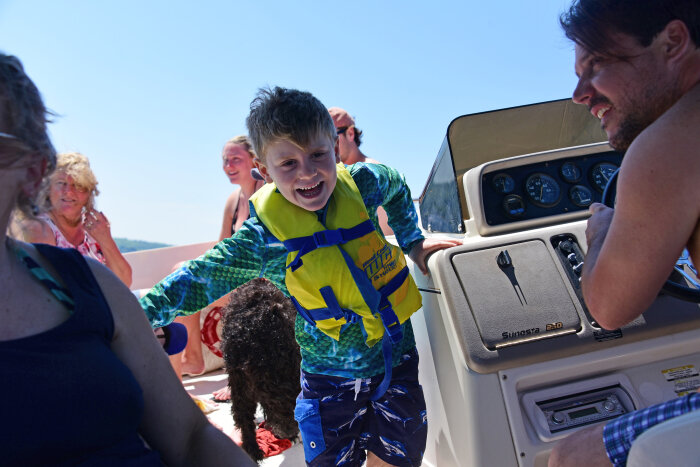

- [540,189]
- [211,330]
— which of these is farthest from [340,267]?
[211,330]

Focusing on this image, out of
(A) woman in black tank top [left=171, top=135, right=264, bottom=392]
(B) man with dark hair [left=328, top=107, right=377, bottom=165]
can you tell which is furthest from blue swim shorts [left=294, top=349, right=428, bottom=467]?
(A) woman in black tank top [left=171, top=135, right=264, bottom=392]

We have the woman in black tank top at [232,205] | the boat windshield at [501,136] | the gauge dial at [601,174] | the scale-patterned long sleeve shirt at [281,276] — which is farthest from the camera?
the woman in black tank top at [232,205]

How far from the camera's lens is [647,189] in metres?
1.10

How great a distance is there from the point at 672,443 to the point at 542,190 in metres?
1.24

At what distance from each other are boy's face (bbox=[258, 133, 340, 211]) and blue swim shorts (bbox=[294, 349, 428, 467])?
0.63 meters

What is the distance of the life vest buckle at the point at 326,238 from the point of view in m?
1.79

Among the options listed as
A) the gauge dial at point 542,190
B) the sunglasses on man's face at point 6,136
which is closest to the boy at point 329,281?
the gauge dial at point 542,190

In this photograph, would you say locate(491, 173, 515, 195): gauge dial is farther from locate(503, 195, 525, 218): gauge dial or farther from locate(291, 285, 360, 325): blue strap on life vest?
locate(291, 285, 360, 325): blue strap on life vest

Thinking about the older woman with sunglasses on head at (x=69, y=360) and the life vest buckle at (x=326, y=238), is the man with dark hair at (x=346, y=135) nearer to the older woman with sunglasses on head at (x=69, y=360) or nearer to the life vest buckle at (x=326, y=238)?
the life vest buckle at (x=326, y=238)

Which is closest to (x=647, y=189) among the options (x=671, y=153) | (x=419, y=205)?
(x=671, y=153)

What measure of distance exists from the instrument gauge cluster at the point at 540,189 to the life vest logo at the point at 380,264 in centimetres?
41

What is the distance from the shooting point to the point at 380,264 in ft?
6.07

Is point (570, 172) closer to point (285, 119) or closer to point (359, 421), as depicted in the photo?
point (285, 119)

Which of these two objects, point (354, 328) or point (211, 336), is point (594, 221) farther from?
point (211, 336)
